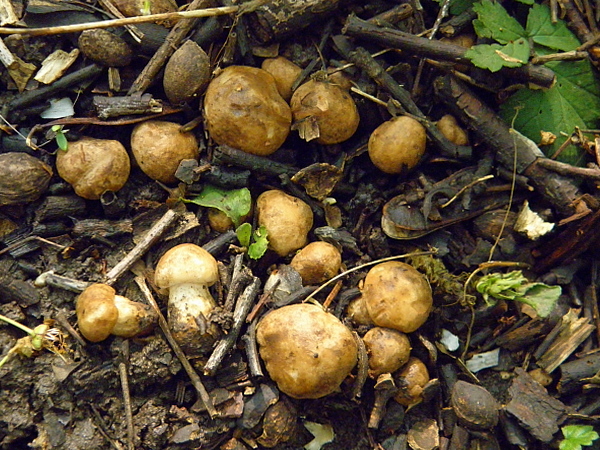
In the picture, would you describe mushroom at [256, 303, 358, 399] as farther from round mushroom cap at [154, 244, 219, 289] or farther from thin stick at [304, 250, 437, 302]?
round mushroom cap at [154, 244, 219, 289]

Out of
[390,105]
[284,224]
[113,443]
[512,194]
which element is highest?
[390,105]

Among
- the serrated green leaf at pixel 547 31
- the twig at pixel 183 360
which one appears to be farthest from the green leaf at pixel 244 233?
the serrated green leaf at pixel 547 31

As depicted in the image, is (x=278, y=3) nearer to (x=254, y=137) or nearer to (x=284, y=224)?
(x=254, y=137)

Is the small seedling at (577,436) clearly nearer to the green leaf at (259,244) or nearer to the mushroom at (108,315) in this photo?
the green leaf at (259,244)

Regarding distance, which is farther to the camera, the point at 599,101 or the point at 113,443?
the point at 599,101

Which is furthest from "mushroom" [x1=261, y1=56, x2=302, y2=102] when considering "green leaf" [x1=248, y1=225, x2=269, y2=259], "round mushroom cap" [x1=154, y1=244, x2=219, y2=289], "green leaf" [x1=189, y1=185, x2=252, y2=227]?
"round mushroom cap" [x1=154, y1=244, x2=219, y2=289]

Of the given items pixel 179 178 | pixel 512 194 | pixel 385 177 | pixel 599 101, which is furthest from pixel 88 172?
pixel 599 101

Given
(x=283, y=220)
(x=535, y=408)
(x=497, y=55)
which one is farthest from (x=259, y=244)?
(x=535, y=408)

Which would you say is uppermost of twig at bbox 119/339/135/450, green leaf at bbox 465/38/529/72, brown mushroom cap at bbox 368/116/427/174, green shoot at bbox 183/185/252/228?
green leaf at bbox 465/38/529/72
